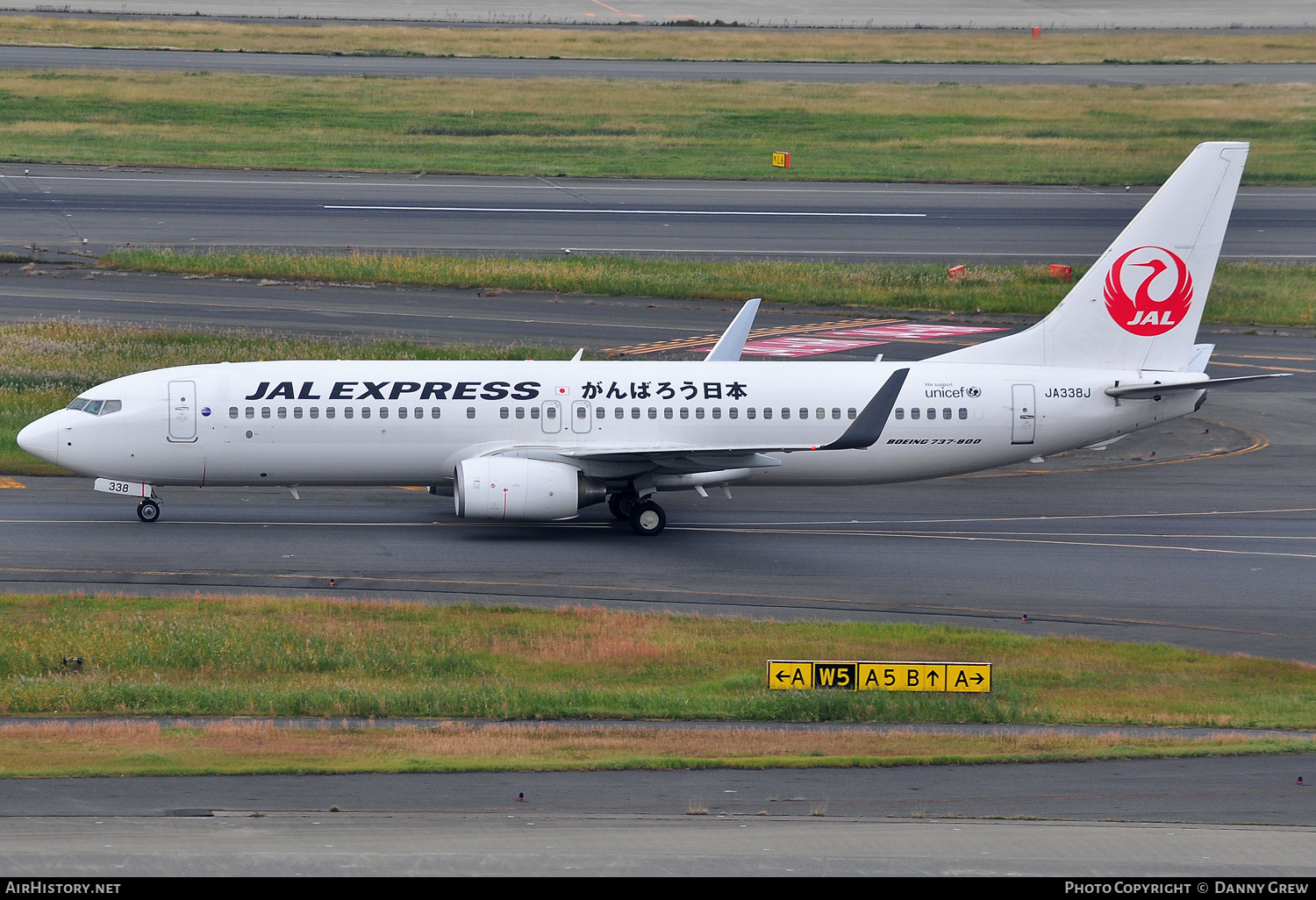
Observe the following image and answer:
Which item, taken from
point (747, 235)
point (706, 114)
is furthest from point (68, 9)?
point (747, 235)

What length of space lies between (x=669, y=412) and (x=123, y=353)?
77.9 feet

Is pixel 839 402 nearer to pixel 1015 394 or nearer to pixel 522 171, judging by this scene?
pixel 1015 394

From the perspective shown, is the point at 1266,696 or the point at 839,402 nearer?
the point at 1266,696

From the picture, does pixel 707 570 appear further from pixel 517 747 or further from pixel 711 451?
pixel 517 747

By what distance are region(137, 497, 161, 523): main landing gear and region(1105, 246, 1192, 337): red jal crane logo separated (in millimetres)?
25546

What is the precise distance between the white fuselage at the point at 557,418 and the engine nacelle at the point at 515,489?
3.24 ft

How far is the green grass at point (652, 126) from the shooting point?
8962 cm

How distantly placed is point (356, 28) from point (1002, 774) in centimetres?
11415

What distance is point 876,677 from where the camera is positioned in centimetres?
2819

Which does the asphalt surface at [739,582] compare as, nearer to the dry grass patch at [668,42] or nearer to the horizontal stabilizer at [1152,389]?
the horizontal stabilizer at [1152,389]

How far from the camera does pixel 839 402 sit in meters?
41.5

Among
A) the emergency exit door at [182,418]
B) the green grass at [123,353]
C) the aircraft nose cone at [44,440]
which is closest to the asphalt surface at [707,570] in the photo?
the aircraft nose cone at [44,440]

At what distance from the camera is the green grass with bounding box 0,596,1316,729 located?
27047 millimetres

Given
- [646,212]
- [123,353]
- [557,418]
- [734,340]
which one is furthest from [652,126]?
[557,418]
